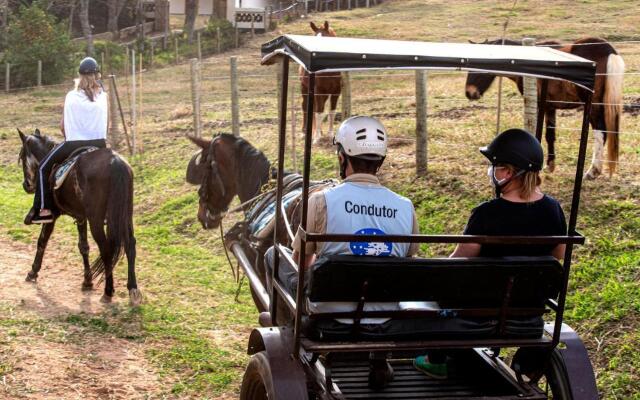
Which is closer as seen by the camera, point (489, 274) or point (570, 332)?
point (489, 274)

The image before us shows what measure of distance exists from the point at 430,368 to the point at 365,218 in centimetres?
110

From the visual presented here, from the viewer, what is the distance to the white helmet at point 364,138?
4.48 m

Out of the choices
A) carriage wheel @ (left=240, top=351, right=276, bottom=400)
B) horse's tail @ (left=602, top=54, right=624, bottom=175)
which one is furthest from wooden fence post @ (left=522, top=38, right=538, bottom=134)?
carriage wheel @ (left=240, top=351, right=276, bottom=400)

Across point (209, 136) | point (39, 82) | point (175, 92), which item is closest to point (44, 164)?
point (209, 136)

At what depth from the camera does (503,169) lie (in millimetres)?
4520

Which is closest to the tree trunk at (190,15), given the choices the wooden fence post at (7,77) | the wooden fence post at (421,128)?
the wooden fence post at (7,77)

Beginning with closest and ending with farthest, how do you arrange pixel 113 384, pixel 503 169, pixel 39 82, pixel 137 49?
pixel 503 169 → pixel 113 384 → pixel 39 82 → pixel 137 49

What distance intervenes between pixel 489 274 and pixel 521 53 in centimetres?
112

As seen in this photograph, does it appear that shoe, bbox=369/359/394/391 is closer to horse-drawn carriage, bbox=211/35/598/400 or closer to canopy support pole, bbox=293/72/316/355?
horse-drawn carriage, bbox=211/35/598/400

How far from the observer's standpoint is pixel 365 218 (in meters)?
4.46

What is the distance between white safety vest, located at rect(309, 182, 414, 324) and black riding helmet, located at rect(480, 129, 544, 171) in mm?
553

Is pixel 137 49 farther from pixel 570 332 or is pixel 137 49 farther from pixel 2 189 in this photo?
pixel 570 332

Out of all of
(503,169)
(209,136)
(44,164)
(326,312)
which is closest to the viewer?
(326,312)

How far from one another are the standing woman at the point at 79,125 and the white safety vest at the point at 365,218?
5450 millimetres
